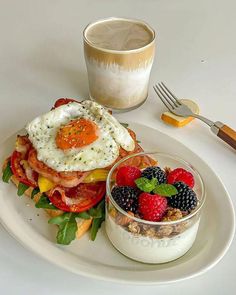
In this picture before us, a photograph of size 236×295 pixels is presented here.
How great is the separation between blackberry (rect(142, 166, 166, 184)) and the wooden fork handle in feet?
1.81

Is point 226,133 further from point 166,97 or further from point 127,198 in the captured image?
point 127,198

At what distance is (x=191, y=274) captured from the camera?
148 cm

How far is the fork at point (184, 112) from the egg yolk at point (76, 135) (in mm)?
569

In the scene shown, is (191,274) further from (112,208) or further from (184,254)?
(112,208)

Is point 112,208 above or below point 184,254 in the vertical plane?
above

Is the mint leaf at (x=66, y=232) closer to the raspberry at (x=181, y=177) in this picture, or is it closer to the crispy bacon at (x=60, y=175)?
the crispy bacon at (x=60, y=175)

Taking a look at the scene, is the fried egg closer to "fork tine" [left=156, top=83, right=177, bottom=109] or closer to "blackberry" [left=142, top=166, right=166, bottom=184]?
"blackberry" [left=142, top=166, right=166, bottom=184]

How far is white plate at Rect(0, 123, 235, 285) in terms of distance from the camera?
4.91 feet

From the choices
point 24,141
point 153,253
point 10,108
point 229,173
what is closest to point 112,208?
point 153,253

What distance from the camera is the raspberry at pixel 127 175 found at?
5.26 feet

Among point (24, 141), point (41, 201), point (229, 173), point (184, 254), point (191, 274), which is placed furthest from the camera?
point (229, 173)

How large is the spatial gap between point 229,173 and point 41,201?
0.75 meters

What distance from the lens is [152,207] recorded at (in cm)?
148

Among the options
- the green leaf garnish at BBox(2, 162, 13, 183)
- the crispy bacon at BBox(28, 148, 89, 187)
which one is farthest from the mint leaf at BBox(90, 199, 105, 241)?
the green leaf garnish at BBox(2, 162, 13, 183)
